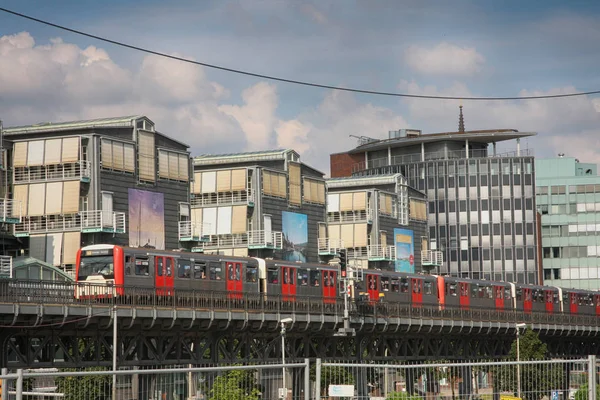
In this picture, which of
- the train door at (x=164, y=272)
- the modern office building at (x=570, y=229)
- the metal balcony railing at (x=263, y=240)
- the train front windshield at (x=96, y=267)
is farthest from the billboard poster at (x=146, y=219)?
the modern office building at (x=570, y=229)

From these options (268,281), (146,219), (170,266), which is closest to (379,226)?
(146,219)

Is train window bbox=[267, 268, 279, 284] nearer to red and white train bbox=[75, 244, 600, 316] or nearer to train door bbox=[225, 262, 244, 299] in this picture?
red and white train bbox=[75, 244, 600, 316]

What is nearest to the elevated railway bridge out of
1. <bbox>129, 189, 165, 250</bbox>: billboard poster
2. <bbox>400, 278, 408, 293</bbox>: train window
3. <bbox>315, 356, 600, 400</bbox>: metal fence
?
<bbox>400, 278, 408, 293</bbox>: train window

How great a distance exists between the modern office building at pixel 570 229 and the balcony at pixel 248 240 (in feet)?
294

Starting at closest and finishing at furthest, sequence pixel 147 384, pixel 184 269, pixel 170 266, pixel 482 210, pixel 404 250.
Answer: pixel 147 384 < pixel 170 266 < pixel 184 269 < pixel 404 250 < pixel 482 210

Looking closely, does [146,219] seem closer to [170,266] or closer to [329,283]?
[329,283]

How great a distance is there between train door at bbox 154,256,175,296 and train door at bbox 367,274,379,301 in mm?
22128

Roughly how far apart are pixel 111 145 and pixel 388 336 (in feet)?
81.7

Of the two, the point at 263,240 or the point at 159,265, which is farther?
the point at 263,240

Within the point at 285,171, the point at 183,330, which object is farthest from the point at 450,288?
the point at 183,330

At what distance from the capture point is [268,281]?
227 feet

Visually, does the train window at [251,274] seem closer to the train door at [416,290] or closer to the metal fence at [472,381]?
the train door at [416,290]

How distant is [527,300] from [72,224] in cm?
4739

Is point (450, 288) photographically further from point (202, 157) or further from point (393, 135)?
point (393, 135)
